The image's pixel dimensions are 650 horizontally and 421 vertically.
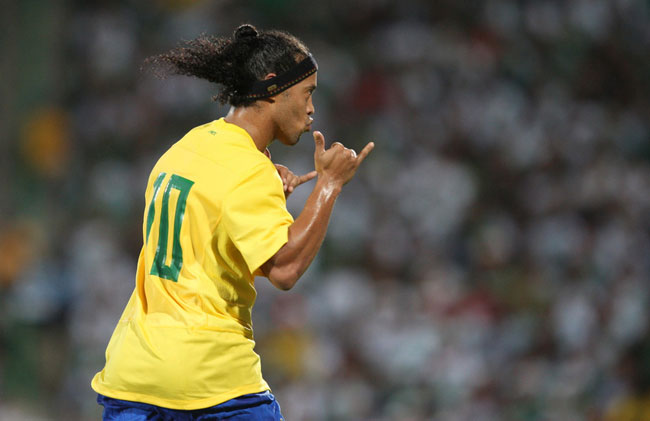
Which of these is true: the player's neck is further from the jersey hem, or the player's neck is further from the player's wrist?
the jersey hem

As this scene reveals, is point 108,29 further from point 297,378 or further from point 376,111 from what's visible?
point 297,378

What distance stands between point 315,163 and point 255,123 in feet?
0.85

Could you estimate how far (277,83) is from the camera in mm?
3066

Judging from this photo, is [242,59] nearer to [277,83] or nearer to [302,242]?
[277,83]

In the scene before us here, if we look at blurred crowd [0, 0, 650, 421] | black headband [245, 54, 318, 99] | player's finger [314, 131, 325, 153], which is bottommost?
blurred crowd [0, 0, 650, 421]

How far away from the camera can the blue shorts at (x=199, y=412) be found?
2877 millimetres

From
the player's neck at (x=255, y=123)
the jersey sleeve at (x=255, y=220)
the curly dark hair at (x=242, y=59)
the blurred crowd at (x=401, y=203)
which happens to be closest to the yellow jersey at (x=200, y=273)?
the jersey sleeve at (x=255, y=220)

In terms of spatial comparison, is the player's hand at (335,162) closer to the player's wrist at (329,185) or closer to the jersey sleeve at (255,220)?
the player's wrist at (329,185)

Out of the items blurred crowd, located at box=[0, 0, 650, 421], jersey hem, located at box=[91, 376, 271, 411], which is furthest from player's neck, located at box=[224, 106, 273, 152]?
blurred crowd, located at box=[0, 0, 650, 421]

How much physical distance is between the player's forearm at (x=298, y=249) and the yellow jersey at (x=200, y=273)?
0.11ft

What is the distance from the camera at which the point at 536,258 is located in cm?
807

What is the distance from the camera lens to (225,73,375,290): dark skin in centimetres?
277

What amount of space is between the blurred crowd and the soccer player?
438cm

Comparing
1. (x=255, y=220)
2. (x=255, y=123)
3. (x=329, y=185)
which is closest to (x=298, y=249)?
(x=255, y=220)
